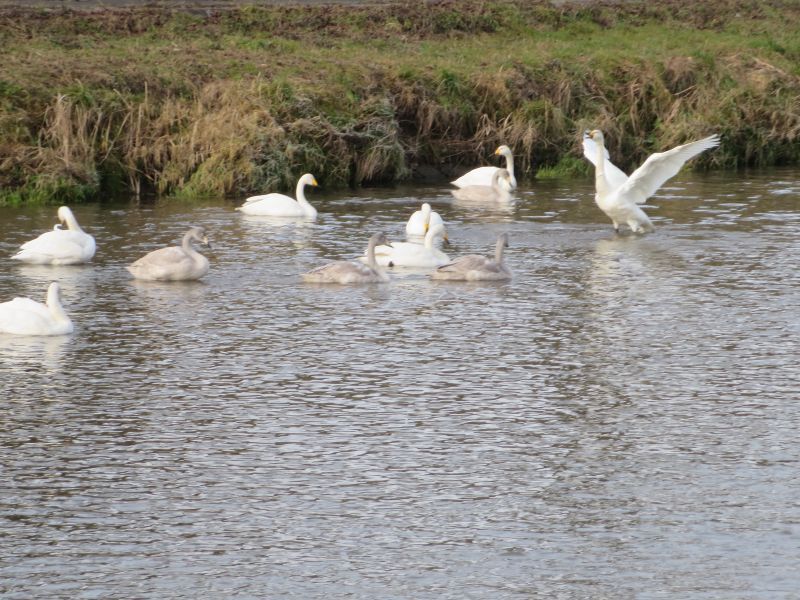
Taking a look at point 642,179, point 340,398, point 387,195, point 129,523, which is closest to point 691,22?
A: point 387,195

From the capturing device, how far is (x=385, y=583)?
6988mm

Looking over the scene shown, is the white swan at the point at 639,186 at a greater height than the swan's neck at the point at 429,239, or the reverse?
the white swan at the point at 639,186

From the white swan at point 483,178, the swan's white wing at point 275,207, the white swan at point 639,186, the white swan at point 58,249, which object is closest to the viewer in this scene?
the white swan at point 58,249

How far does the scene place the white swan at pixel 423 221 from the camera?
55.0 ft

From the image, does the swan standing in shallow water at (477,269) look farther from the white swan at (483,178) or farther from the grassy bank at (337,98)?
the grassy bank at (337,98)

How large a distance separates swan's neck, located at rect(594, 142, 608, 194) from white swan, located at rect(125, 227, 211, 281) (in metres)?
5.64

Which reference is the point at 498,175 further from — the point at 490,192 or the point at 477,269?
the point at 477,269

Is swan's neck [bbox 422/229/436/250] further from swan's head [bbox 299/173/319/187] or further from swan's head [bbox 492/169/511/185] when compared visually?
swan's head [bbox 492/169/511/185]

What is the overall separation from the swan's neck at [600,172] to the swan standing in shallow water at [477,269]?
3.73 m

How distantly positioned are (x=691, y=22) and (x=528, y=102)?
12.9m

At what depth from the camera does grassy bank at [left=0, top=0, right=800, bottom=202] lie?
814 inches

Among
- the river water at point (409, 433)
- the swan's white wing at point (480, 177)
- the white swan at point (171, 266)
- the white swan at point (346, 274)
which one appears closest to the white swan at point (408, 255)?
the river water at point (409, 433)

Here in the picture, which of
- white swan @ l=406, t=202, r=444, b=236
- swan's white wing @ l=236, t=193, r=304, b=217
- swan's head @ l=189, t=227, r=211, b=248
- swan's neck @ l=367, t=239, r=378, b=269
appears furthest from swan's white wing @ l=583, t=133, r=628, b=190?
swan's head @ l=189, t=227, r=211, b=248

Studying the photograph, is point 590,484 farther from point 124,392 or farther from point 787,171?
point 787,171
